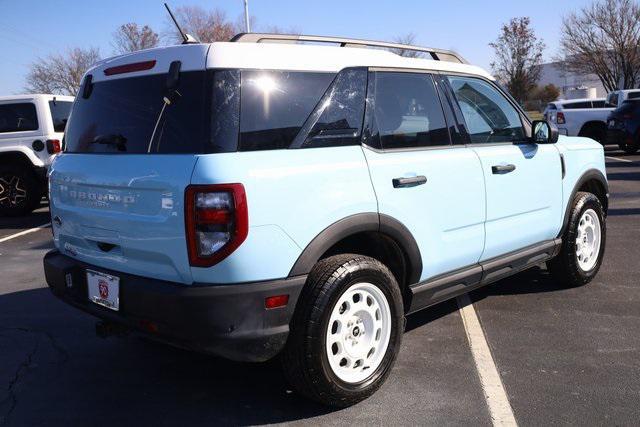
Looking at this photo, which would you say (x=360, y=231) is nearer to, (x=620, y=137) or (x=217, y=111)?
(x=217, y=111)

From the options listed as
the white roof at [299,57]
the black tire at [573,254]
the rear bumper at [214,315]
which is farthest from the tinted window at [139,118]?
the black tire at [573,254]

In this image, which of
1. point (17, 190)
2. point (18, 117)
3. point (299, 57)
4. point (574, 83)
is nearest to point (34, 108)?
point (18, 117)

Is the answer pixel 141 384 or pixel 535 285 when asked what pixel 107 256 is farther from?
pixel 535 285

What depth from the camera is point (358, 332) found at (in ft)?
10.2

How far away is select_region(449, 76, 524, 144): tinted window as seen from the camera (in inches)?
152

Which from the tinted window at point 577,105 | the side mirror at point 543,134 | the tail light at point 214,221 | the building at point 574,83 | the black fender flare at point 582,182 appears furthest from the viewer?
the building at point 574,83

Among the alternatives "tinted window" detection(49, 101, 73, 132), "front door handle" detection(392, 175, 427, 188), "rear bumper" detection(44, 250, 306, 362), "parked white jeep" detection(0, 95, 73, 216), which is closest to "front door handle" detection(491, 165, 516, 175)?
"front door handle" detection(392, 175, 427, 188)

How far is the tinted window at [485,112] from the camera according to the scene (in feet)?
12.7

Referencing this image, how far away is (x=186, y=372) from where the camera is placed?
360cm

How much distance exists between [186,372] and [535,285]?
3.13 metres

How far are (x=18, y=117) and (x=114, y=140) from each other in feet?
24.6

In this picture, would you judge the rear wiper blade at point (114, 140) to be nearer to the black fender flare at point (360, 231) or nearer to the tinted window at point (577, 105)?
the black fender flare at point (360, 231)

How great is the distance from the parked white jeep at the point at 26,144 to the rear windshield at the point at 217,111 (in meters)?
6.80

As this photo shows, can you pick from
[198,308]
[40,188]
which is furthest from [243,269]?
[40,188]
